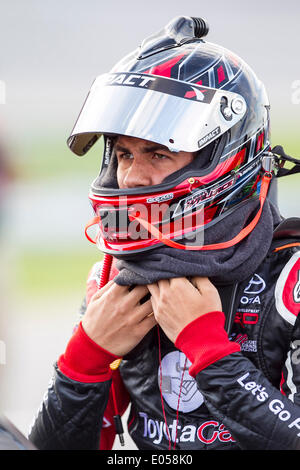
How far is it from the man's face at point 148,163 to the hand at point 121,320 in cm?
29

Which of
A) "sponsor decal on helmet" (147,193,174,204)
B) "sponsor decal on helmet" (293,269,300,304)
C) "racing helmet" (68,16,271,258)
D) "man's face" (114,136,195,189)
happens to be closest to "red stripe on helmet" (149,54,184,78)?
"racing helmet" (68,16,271,258)

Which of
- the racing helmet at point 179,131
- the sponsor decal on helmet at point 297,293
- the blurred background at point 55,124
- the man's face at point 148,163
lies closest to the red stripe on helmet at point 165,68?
the racing helmet at point 179,131

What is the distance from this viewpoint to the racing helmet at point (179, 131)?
1.92 metres

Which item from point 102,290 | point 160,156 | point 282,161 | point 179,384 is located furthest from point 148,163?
point 179,384

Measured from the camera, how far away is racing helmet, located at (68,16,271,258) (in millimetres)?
1919

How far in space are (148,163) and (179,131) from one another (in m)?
0.12

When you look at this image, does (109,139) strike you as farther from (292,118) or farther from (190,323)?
(292,118)

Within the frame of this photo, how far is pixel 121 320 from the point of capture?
195cm

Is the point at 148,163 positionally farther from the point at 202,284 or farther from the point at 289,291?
the point at 289,291

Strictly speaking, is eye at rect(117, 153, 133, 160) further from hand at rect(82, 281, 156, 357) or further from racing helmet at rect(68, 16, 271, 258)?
hand at rect(82, 281, 156, 357)

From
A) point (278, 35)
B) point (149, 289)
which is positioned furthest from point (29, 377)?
point (278, 35)

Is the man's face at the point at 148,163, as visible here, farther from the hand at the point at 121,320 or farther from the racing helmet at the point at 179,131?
the hand at the point at 121,320

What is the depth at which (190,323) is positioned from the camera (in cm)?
178

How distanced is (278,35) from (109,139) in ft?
20.1
